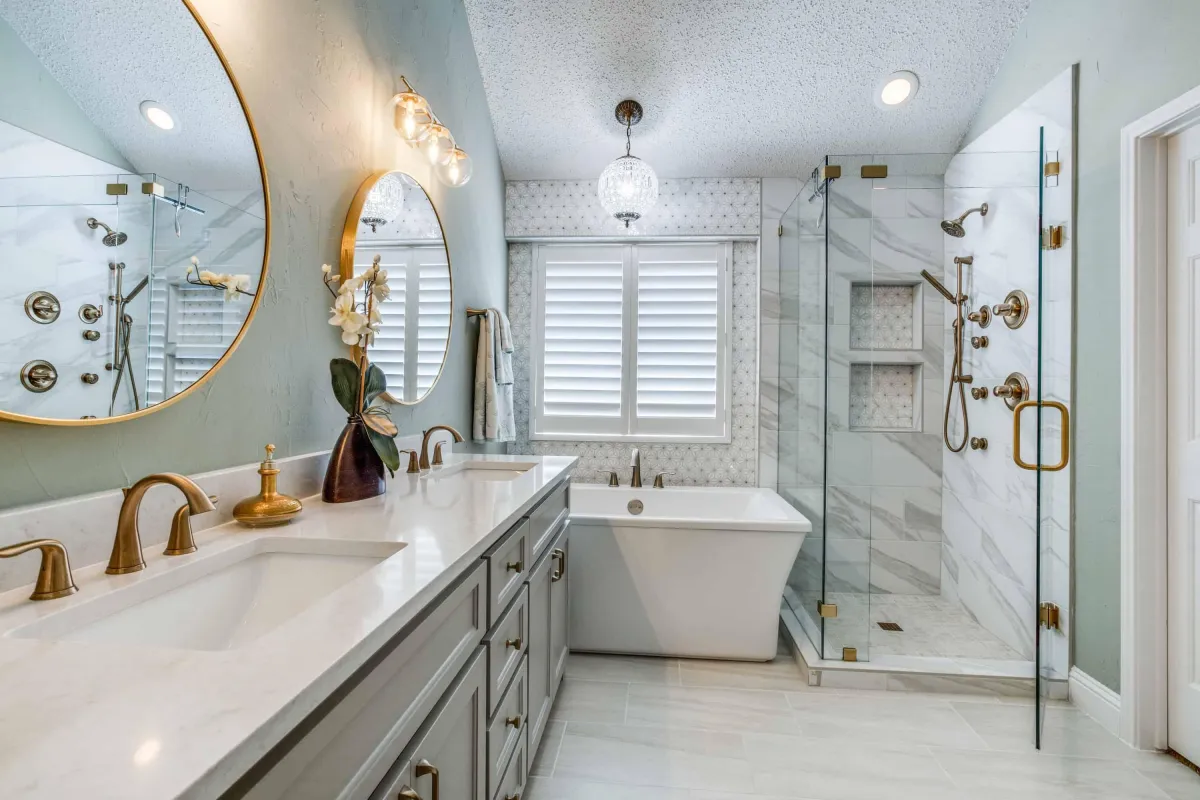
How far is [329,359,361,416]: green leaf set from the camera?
154 centimetres

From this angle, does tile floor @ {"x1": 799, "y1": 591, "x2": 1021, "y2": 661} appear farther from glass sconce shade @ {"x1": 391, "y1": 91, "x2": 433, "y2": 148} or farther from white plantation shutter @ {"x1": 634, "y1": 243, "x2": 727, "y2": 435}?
glass sconce shade @ {"x1": 391, "y1": 91, "x2": 433, "y2": 148}

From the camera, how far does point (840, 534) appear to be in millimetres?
2543

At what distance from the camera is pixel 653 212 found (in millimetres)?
3541

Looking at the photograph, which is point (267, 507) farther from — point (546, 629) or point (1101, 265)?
point (1101, 265)

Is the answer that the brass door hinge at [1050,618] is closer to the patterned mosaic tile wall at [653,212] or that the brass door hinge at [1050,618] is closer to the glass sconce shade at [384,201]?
the patterned mosaic tile wall at [653,212]

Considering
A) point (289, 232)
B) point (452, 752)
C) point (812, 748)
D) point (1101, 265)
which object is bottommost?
point (812, 748)

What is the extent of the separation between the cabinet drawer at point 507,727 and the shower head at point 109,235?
3.59 feet

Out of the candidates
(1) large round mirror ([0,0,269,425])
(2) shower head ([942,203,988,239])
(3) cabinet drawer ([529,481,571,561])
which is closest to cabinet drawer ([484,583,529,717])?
(3) cabinet drawer ([529,481,571,561])

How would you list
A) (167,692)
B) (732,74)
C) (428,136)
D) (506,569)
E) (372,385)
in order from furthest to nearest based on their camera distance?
(732,74) → (428,136) → (372,385) → (506,569) → (167,692)

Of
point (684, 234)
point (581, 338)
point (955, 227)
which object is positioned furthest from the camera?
point (581, 338)

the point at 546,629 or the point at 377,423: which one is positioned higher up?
the point at 377,423

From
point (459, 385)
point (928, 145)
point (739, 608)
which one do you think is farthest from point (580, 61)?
point (739, 608)

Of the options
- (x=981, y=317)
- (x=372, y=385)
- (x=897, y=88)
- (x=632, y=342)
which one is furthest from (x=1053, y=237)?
(x=372, y=385)

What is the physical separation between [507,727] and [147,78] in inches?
58.7
